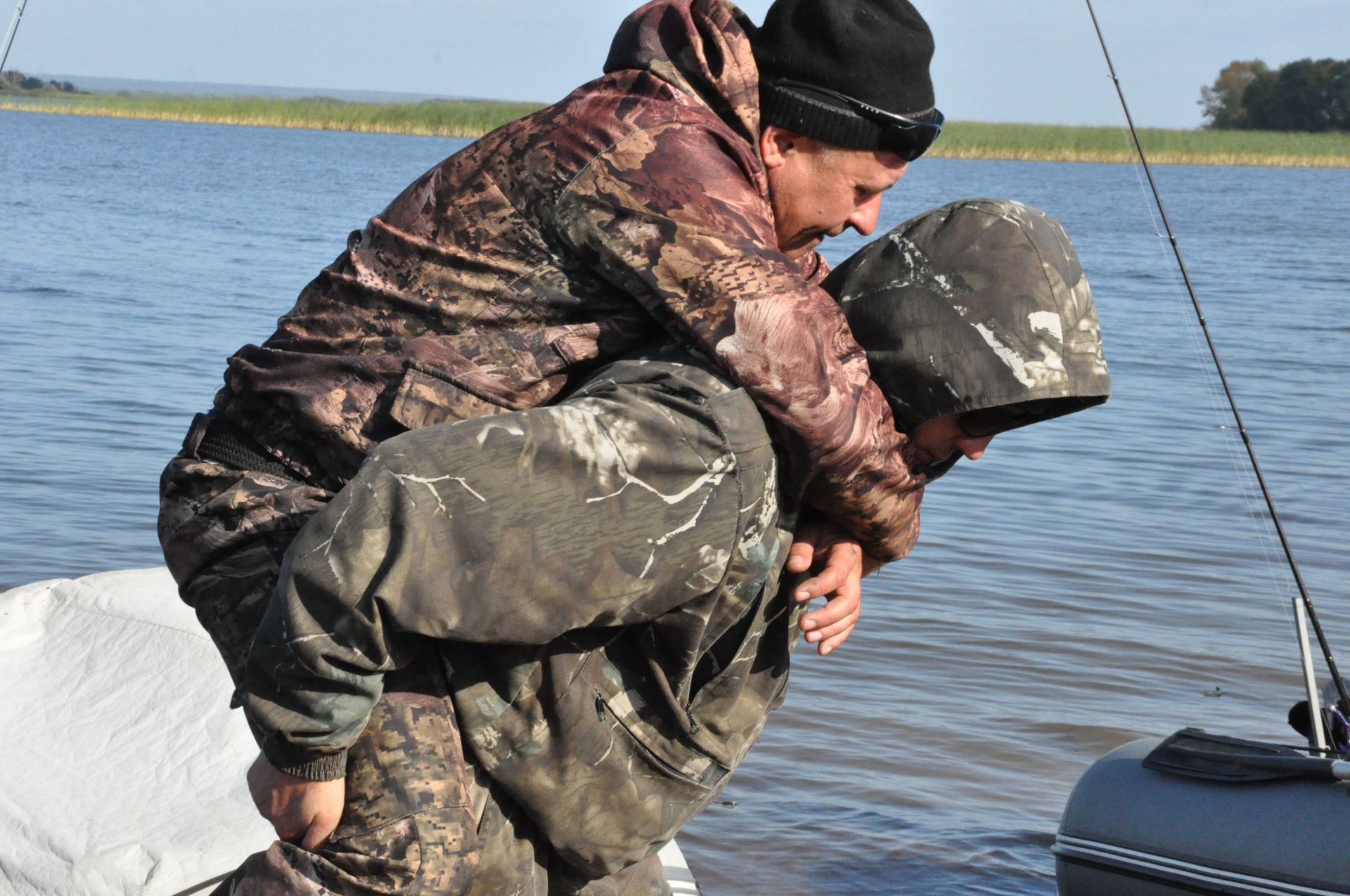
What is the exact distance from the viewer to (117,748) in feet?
11.1

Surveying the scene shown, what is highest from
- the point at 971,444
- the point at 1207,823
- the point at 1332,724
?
the point at 971,444

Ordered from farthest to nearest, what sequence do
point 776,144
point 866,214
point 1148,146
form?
point 1148,146 → point 866,214 → point 776,144

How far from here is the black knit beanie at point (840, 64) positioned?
6.21ft

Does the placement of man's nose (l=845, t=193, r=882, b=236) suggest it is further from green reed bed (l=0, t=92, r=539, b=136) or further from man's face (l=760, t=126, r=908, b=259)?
green reed bed (l=0, t=92, r=539, b=136)

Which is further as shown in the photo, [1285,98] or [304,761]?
[1285,98]

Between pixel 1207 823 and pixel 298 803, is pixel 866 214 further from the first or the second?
pixel 1207 823

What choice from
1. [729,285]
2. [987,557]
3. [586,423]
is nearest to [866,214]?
[729,285]

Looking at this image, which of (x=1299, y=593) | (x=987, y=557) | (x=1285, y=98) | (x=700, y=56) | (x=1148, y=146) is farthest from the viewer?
(x=1285, y=98)

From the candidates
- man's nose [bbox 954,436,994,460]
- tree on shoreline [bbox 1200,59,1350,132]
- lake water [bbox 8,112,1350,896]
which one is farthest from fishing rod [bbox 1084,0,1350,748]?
tree on shoreline [bbox 1200,59,1350,132]

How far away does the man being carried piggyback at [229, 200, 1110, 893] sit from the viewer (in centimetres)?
156

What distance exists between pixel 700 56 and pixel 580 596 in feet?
2.35

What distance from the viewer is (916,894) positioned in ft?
15.1

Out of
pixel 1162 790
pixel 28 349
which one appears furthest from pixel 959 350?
pixel 28 349

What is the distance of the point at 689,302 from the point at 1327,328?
17.2 metres
